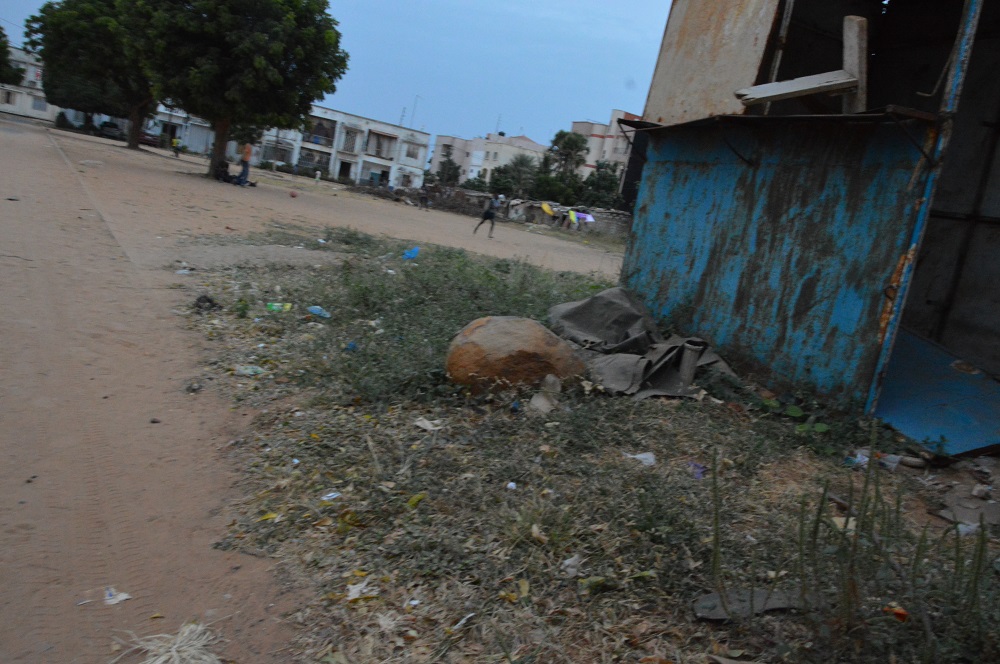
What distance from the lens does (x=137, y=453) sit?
3.89 metres

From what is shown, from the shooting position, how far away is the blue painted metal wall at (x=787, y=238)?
4.43 meters

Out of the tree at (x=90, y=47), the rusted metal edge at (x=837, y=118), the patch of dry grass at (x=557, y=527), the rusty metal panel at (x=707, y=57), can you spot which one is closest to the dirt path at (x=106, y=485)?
the patch of dry grass at (x=557, y=527)

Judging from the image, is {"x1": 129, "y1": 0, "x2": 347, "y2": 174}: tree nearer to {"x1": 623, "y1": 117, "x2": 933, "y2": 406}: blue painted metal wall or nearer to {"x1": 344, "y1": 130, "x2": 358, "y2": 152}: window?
{"x1": 623, "y1": 117, "x2": 933, "y2": 406}: blue painted metal wall

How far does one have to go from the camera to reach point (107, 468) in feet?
12.1

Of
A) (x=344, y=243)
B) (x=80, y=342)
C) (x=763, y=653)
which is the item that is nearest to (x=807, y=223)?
(x=763, y=653)

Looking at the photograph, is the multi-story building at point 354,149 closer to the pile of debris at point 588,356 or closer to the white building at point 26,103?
the white building at point 26,103

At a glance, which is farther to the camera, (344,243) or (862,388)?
(344,243)

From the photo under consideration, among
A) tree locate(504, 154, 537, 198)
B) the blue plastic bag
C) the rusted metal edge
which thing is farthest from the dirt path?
tree locate(504, 154, 537, 198)

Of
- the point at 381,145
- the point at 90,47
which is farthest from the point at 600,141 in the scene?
the point at 90,47

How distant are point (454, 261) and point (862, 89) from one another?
21.2 ft

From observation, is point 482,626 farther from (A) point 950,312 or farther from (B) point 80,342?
(A) point 950,312

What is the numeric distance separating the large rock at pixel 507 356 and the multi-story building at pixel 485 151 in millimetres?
68779

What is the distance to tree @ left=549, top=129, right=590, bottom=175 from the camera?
48.0 m

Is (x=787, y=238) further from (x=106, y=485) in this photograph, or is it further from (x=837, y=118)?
(x=106, y=485)
